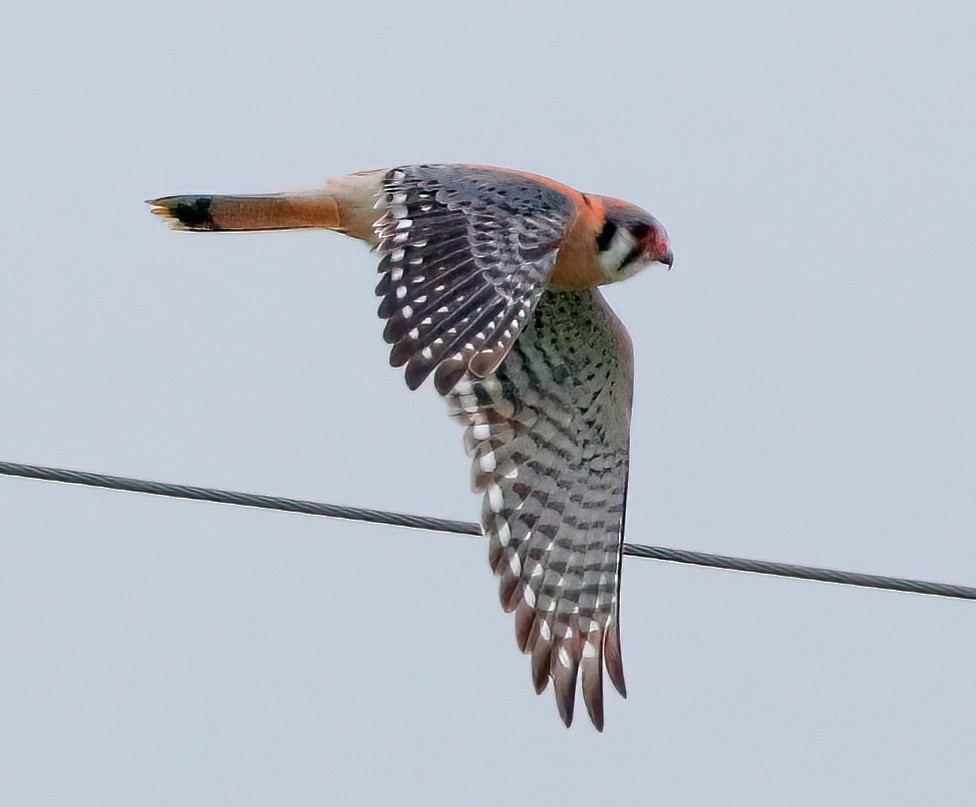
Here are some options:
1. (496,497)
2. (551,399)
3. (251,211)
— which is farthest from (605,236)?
(251,211)

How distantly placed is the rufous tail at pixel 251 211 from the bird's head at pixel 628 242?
1130 millimetres

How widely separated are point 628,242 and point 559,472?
0.99 m

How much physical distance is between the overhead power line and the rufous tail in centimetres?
229

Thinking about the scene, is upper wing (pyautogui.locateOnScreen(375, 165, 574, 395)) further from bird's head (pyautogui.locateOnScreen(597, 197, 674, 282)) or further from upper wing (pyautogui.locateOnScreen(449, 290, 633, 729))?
upper wing (pyautogui.locateOnScreen(449, 290, 633, 729))

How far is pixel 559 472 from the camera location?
310 inches

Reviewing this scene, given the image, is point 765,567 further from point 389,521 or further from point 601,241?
point 601,241

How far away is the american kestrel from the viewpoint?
7.23 m

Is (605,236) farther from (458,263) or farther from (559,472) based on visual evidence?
(458,263)

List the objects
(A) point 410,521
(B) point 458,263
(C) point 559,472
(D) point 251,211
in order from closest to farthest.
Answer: (A) point 410,521, (B) point 458,263, (D) point 251,211, (C) point 559,472

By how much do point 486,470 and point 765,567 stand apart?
2539mm

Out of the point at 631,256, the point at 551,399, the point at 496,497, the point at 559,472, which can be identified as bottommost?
the point at 496,497

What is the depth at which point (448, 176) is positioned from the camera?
711cm

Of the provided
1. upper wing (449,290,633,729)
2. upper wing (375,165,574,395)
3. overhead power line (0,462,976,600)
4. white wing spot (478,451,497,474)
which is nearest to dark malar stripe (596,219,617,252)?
upper wing (449,290,633,729)

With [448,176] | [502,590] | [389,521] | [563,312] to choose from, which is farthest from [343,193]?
[389,521]
